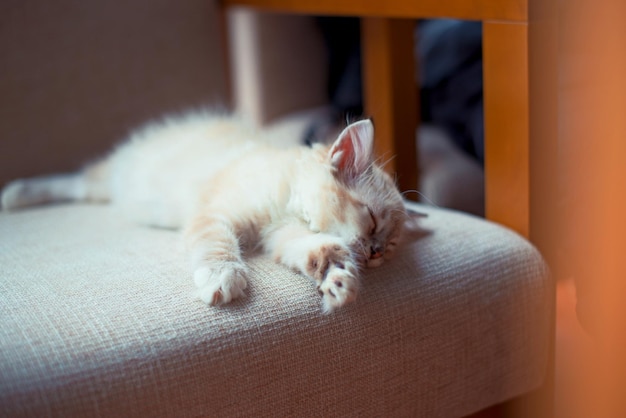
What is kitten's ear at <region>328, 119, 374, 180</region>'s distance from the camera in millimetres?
1229

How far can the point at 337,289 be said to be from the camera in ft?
3.48

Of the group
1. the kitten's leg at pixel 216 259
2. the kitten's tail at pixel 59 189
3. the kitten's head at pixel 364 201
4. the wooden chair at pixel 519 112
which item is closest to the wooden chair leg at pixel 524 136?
the wooden chair at pixel 519 112

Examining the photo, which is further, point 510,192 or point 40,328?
point 510,192

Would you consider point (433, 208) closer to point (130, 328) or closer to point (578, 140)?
point (578, 140)

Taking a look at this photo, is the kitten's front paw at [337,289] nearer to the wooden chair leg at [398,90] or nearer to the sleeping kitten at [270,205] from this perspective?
the sleeping kitten at [270,205]

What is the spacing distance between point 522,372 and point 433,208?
0.38 meters

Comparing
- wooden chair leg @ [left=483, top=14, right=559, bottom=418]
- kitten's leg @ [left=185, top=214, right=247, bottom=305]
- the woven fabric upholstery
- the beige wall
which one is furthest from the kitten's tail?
wooden chair leg @ [left=483, top=14, right=559, bottom=418]

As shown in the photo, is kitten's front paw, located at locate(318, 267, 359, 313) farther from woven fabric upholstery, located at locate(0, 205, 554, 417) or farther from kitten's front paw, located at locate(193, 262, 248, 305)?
kitten's front paw, located at locate(193, 262, 248, 305)

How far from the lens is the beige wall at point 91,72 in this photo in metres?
1.79

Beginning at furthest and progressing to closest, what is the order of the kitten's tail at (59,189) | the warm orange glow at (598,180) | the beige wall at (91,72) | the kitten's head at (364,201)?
the beige wall at (91,72)
the kitten's tail at (59,189)
the kitten's head at (364,201)
the warm orange glow at (598,180)

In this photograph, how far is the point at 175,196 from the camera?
1.52 meters

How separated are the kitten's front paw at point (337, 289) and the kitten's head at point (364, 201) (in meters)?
0.10

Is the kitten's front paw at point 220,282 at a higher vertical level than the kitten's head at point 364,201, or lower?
lower

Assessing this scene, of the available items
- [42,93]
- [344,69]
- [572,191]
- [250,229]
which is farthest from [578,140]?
[42,93]
